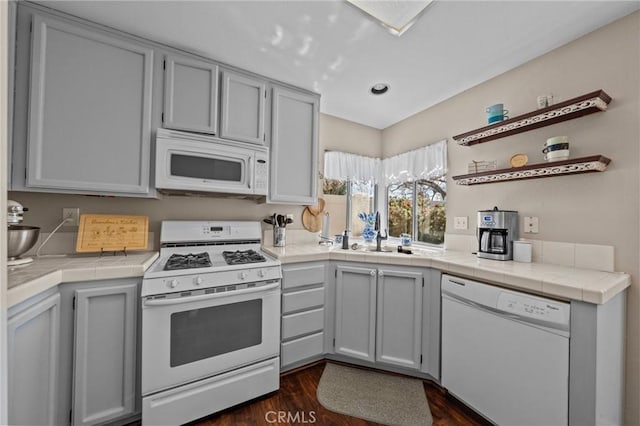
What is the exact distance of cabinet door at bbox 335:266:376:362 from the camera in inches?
76.9

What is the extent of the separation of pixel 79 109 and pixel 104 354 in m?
1.43

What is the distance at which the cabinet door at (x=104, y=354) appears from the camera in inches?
49.5

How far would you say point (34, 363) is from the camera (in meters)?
1.06

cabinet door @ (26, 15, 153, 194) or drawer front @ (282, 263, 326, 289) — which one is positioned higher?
cabinet door @ (26, 15, 153, 194)

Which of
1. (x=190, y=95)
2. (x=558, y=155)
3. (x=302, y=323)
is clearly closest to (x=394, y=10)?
(x=558, y=155)

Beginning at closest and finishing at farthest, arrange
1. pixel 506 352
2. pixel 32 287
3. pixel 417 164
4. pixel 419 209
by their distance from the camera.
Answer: pixel 32 287
pixel 506 352
pixel 417 164
pixel 419 209

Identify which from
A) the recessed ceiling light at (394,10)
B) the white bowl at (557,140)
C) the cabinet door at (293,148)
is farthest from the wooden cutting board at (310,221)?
the white bowl at (557,140)

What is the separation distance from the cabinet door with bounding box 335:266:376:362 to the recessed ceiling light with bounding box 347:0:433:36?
5.48 feet

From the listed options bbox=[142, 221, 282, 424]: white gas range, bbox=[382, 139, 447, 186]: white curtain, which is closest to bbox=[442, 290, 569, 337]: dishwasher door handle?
bbox=[142, 221, 282, 424]: white gas range

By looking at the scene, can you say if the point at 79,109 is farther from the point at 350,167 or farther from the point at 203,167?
the point at 350,167

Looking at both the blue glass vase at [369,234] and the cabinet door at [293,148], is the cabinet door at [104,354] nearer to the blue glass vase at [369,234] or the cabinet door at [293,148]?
the cabinet door at [293,148]

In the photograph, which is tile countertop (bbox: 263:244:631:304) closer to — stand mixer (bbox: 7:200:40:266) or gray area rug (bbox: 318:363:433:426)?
gray area rug (bbox: 318:363:433:426)

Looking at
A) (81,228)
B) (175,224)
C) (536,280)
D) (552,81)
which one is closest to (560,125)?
(552,81)

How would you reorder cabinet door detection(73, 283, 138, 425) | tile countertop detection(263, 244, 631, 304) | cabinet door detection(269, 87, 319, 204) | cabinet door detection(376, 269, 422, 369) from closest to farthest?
tile countertop detection(263, 244, 631, 304)
cabinet door detection(73, 283, 138, 425)
cabinet door detection(376, 269, 422, 369)
cabinet door detection(269, 87, 319, 204)
